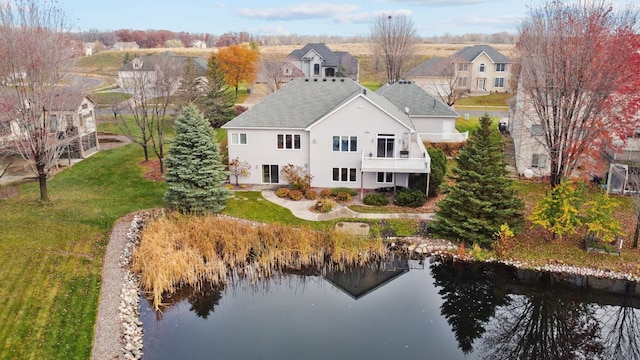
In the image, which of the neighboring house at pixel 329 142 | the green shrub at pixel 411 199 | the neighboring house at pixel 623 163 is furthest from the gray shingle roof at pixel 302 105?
the neighboring house at pixel 623 163

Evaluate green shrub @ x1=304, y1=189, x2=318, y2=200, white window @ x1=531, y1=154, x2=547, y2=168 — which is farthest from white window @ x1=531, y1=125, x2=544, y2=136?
green shrub @ x1=304, y1=189, x2=318, y2=200

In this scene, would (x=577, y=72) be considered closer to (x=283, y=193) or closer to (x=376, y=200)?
(x=376, y=200)

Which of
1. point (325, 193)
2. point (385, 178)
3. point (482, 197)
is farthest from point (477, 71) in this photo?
point (482, 197)

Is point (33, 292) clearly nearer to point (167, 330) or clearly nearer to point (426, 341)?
point (167, 330)

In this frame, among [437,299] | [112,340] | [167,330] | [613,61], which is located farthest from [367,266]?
[613,61]

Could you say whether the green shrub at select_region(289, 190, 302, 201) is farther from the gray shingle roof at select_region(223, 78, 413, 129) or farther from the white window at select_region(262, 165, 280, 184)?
the gray shingle roof at select_region(223, 78, 413, 129)

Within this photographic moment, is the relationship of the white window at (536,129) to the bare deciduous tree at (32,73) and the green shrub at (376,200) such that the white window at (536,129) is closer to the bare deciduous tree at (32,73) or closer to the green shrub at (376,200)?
the green shrub at (376,200)

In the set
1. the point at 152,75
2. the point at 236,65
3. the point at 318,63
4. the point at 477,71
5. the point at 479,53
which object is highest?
the point at 479,53
